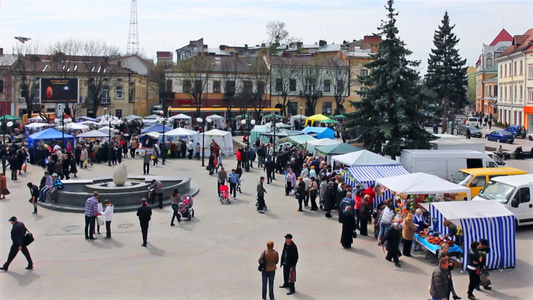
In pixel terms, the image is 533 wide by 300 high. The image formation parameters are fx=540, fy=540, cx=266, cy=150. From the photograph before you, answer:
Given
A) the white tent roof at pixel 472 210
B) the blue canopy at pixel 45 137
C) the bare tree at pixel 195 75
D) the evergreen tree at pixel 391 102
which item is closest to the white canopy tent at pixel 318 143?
the evergreen tree at pixel 391 102

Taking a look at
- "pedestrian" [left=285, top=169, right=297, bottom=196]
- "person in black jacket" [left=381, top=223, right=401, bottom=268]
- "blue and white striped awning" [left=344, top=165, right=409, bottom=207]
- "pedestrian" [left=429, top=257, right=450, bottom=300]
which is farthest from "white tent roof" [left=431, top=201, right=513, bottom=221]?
"pedestrian" [left=285, top=169, right=297, bottom=196]

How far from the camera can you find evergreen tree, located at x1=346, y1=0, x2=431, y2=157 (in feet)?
83.6

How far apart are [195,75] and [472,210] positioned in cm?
5069

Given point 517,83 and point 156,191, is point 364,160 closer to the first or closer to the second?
point 156,191

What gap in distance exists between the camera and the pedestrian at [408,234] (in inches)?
527

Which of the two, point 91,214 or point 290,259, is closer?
point 290,259

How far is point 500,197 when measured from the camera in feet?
53.1

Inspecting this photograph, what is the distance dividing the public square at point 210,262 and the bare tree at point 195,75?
42.4 meters

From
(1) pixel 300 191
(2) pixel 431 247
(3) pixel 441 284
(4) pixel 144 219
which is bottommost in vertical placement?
(2) pixel 431 247

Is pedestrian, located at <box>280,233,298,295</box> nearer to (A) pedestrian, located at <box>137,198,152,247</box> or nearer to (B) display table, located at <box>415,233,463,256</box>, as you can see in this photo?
(B) display table, located at <box>415,233,463,256</box>

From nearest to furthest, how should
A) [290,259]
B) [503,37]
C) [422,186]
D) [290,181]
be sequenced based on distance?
[290,259] < [422,186] < [290,181] < [503,37]

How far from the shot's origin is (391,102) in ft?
85.0

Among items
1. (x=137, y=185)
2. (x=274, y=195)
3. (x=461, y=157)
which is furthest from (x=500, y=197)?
(x=137, y=185)

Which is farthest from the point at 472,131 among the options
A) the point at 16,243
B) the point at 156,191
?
the point at 16,243
